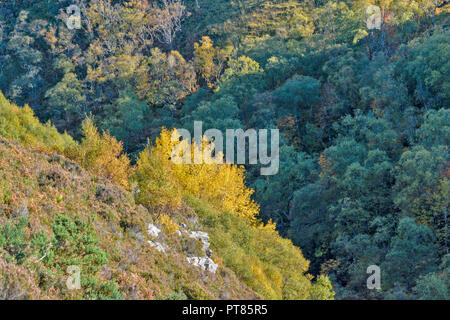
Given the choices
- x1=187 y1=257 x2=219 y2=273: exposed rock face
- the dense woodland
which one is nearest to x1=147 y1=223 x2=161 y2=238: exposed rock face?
x1=187 y1=257 x2=219 y2=273: exposed rock face

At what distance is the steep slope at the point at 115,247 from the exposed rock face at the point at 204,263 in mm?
61

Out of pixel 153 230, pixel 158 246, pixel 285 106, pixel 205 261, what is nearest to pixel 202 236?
pixel 205 261

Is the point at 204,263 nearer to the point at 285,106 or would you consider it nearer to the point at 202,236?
the point at 202,236

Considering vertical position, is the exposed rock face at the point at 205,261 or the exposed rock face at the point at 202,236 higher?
the exposed rock face at the point at 202,236

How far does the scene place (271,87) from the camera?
81125 millimetres

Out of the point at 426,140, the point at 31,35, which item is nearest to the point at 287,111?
the point at 426,140

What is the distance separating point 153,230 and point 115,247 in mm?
4587

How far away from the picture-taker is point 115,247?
20.3 meters

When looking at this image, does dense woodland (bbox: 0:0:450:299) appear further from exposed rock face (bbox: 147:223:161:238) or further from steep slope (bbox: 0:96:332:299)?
exposed rock face (bbox: 147:223:161:238)

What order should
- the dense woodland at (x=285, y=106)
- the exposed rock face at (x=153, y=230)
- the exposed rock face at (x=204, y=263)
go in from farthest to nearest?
the dense woodland at (x=285, y=106)
the exposed rock face at (x=153, y=230)
the exposed rock face at (x=204, y=263)

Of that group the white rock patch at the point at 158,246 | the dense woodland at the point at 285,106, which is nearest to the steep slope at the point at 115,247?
the white rock patch at the point at 158,246

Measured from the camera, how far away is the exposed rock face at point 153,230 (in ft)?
79.9

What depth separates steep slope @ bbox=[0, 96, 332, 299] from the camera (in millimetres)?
16188

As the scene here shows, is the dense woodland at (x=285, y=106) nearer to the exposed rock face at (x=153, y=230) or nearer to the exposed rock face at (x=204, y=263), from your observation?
the exposed rock face at (x=153, y=230)
